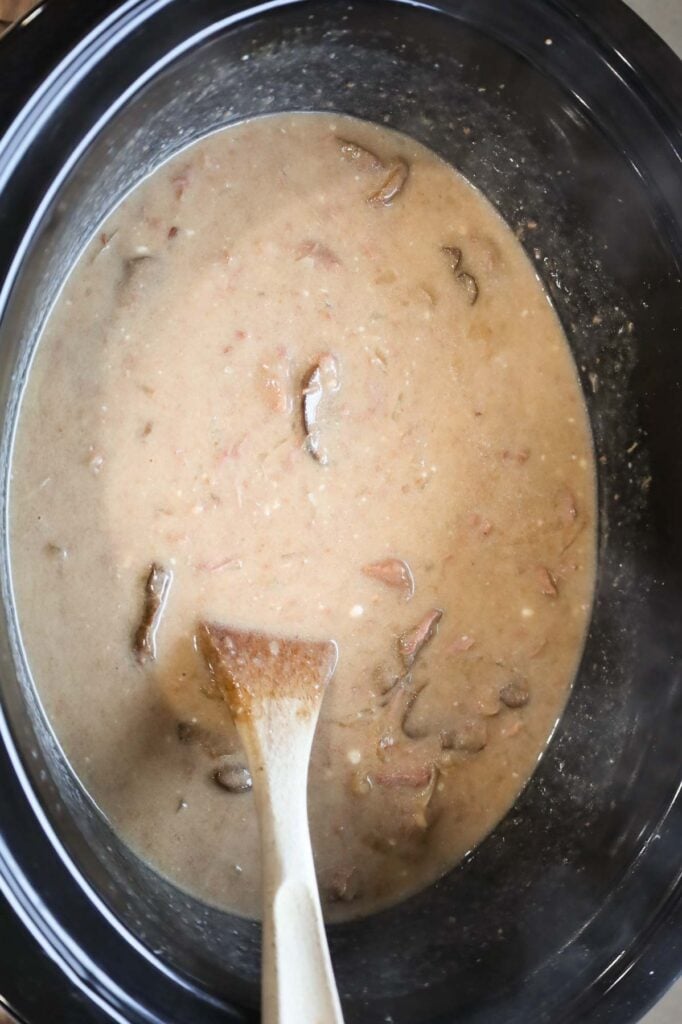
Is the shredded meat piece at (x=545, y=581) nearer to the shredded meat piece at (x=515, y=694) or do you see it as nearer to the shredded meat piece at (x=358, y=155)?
the shredded meat piece at (x=515, y=694)

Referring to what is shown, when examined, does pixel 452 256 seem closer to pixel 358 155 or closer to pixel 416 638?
pixel 358 155

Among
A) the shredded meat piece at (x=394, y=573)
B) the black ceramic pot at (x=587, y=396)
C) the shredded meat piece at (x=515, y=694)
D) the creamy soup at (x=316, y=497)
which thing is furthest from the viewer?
the shredded meat piece at (x=515, y=694)

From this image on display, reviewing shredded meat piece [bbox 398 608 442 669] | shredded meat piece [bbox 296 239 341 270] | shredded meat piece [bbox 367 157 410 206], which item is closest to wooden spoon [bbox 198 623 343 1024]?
shredded meat piece [bbox 398 608 442 669]

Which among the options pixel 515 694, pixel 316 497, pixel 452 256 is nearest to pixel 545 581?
pixel 515 694

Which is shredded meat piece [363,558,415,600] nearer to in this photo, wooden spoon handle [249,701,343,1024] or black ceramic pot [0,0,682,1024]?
wooden spoon handle [249,701,343,1024]

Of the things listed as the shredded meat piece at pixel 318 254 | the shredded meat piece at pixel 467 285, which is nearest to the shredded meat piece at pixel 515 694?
the shredded meat piece at pixel 467 285

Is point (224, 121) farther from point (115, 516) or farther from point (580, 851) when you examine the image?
point (580, 851)
